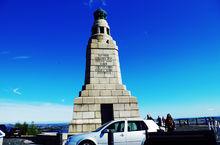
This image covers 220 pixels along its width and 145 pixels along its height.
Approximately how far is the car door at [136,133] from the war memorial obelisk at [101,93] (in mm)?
7573

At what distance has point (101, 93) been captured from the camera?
1956 cm

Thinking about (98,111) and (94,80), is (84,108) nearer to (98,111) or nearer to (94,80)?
(98,111)

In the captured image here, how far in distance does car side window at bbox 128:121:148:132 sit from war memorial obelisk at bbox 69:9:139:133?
7.54 metres

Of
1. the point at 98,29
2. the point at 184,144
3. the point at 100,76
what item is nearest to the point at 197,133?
the point at 184,144

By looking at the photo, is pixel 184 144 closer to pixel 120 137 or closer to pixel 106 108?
pixel 120 137

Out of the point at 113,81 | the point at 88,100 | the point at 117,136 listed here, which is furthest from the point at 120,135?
the point at 113,81

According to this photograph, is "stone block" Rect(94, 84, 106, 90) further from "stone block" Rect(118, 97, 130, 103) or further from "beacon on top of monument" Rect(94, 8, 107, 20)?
"beacon on top of monument" Rect(94, 8, 107, 20)

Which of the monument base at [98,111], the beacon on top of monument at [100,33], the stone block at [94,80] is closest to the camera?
the monument base at [98,111]

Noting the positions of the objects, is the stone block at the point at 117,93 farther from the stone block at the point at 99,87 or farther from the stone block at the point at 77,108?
the stone block at the point at 77,108

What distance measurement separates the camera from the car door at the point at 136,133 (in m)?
10.9

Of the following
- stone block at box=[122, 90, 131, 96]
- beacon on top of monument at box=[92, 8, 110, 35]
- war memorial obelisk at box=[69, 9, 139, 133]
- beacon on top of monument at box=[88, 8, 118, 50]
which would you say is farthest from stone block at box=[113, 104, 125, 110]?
beacon on top of monument at box=[92, 8, 110, 35]

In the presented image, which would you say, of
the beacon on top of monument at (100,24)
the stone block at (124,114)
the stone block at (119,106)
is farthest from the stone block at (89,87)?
the beacon on top of monument at (100,24)

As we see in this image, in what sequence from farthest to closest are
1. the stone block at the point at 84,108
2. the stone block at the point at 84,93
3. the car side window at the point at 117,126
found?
the stone block at the point at 84,93 → the stone block at the point at 84,108 → the car side window at the point at 117,126

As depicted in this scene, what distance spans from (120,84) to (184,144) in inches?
481
